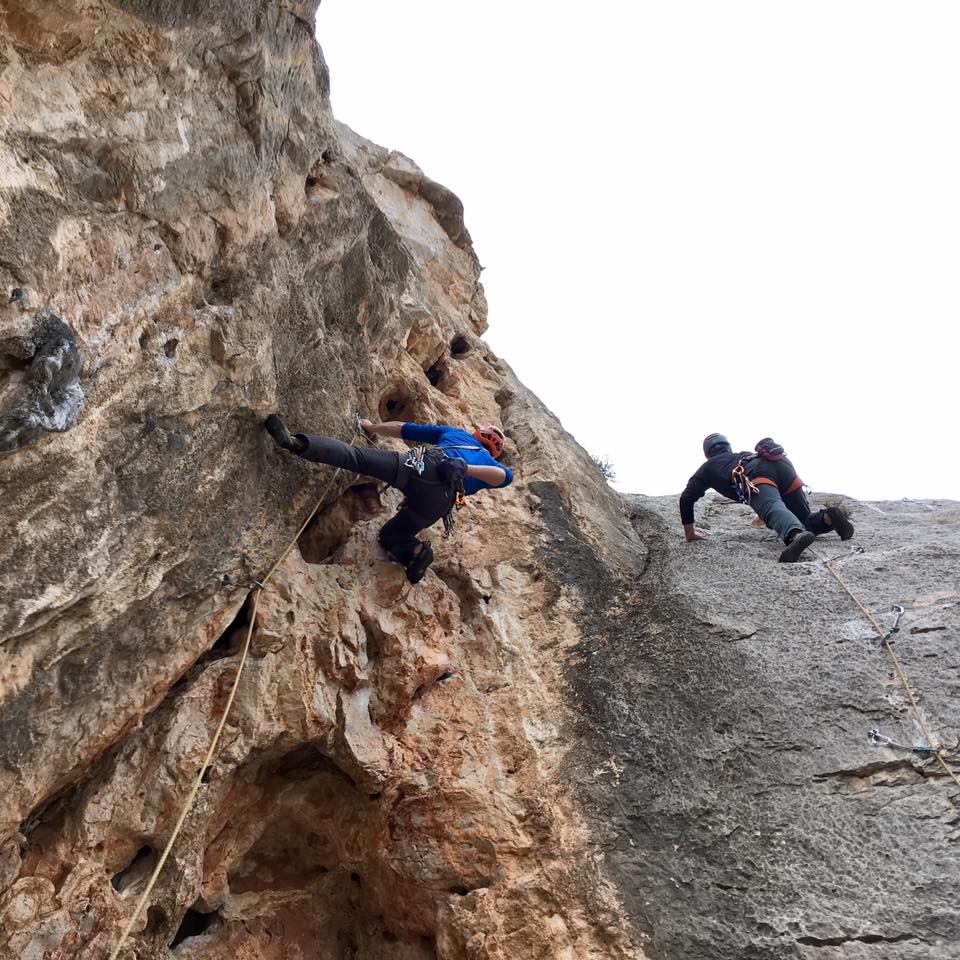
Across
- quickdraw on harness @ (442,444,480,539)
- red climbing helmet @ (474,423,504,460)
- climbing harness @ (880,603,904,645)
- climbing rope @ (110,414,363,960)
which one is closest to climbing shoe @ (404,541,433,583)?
quickdraw on harness @ (442,444,480,539)

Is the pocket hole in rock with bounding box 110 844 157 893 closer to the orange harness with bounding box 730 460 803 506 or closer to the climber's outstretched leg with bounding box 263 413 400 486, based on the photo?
the climber's outstretched leg with bounding box 263 413 400 486

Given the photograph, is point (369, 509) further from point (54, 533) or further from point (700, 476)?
point (700, 476)

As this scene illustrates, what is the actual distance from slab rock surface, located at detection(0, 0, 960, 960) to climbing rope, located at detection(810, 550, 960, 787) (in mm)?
68

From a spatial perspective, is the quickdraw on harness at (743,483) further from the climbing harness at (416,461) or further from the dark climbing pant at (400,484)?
the climbing harness at (416,461)

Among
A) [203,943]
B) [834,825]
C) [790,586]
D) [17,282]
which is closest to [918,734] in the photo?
[834,825]

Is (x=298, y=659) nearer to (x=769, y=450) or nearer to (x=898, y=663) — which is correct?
(x=898, y=663)

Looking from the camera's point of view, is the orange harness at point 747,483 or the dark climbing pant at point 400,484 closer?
the dark climbing pant at point 400,484

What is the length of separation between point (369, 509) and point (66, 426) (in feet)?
9.65

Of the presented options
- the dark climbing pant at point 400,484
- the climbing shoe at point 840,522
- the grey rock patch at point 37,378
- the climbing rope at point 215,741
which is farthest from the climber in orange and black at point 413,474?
the climbing shoe at point 840,522

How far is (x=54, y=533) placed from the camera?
141 inches

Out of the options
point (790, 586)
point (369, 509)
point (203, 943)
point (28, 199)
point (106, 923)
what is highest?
point (28, 199)

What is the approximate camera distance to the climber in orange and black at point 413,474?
506 cm

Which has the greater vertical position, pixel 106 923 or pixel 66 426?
pixel 66 426

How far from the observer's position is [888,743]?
4.31 meters
